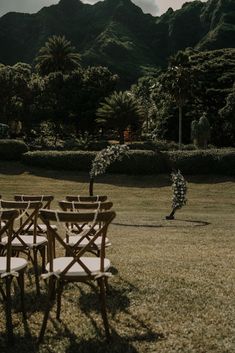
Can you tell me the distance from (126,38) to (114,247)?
6179 inches

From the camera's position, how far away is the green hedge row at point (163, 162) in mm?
43031

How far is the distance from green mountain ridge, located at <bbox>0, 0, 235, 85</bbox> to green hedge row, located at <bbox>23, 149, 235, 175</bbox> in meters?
94.3

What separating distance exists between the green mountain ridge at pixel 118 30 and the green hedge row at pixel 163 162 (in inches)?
3714

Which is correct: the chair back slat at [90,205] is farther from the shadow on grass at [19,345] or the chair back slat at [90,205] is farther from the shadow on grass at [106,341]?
the shadow on grass at [19,345]

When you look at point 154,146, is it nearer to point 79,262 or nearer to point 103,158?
point 103,158

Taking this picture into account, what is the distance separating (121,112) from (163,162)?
17.1 meters

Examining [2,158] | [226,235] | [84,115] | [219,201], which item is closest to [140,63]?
[84,115]

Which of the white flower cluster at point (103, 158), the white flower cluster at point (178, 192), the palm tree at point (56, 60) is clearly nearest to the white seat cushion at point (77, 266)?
the white flower cluster at point (178, 192)

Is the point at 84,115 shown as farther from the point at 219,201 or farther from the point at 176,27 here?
the point at 176,27

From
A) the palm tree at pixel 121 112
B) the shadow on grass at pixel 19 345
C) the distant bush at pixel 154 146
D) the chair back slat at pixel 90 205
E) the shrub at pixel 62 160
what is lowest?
the shadow on grass at pixel 19 345

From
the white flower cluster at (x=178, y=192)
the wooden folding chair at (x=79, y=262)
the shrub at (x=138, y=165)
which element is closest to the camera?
the wooden folding chair at (x=79, y=262)

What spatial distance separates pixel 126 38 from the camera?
162 meters

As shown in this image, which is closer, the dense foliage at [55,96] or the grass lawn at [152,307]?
the grass lawn at [152,307]

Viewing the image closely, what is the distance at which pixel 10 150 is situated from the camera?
4559cm
